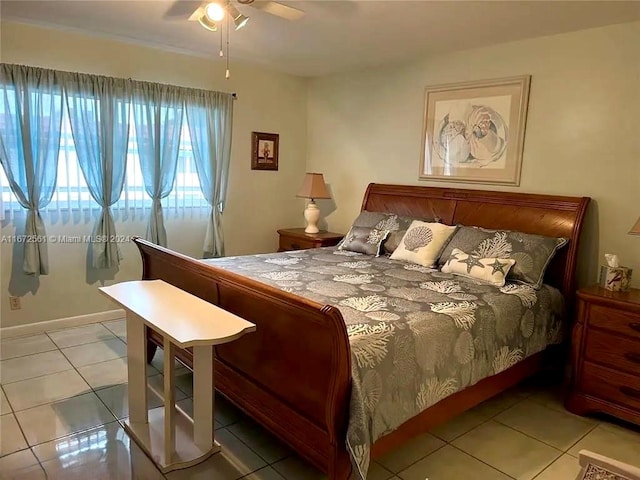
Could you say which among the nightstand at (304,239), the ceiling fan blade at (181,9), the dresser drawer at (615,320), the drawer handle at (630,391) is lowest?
the drawer handle at (630,391)

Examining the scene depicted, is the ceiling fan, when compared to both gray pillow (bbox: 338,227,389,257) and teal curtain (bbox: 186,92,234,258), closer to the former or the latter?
teal curtain (bbox: 186,92,234,258)

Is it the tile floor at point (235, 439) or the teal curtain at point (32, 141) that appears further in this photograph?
the teal curtain at point (32, 141)

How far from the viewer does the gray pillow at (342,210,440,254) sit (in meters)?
3.78

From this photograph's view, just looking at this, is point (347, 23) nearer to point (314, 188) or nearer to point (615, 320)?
point (314, 188)

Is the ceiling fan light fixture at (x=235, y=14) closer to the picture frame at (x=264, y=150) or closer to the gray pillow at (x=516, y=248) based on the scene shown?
the gray pillow at (x=516, y=248)

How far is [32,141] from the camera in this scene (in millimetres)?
3543

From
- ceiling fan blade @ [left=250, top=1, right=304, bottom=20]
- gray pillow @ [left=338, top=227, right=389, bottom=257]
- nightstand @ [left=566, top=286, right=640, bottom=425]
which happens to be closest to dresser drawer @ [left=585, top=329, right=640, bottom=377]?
nightstand @ [left=566, top=286, right=640, bottom=425]

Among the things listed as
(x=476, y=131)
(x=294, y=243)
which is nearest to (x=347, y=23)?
(x=476, y=131)

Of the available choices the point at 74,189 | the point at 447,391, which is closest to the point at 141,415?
the point at 447,391

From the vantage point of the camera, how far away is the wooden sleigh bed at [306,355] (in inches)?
73.0

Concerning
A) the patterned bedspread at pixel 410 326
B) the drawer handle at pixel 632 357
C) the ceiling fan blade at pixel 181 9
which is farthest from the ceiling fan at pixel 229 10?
the drawer handle at pixel 632 357

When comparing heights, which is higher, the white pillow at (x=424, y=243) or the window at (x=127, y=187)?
the window at (x=127, y=187)

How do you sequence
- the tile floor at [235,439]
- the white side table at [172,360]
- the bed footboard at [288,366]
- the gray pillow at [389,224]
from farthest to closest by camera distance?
the gray pillow at [389,224] → the tile floor at [235,439] → the white side table at [172,360] → the bed footboard at [288,366]

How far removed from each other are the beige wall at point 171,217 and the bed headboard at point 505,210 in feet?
4.16
